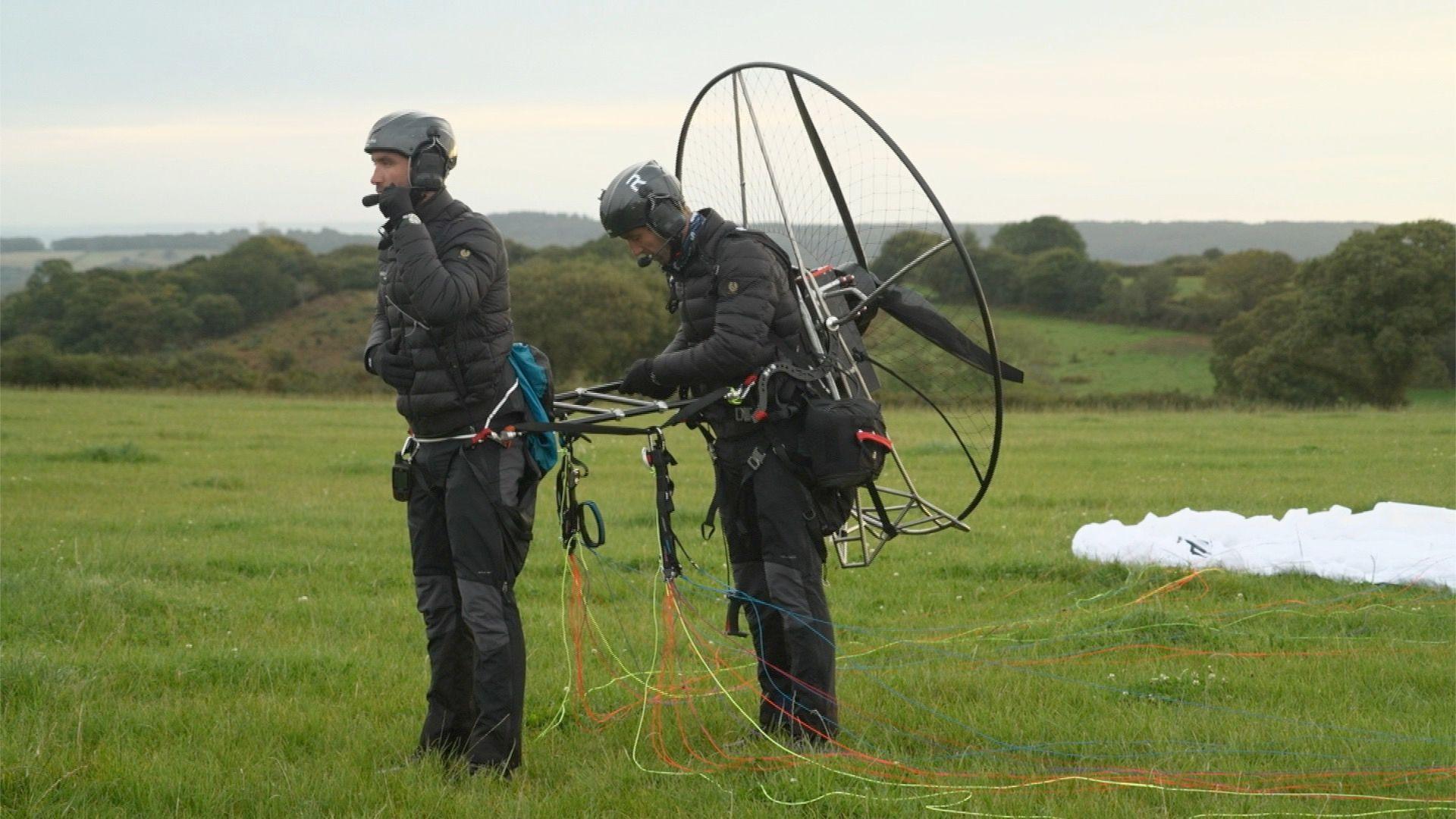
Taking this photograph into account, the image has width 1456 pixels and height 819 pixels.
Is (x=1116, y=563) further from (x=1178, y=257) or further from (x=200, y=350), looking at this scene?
(x=1178, y=257)

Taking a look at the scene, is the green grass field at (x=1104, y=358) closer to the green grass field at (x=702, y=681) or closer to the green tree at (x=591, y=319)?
the green tree at (x=591, y=319)

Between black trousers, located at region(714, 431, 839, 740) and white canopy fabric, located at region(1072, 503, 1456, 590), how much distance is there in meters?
5.03

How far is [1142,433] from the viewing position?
2550 centimetres

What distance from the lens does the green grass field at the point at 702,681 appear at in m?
5.73

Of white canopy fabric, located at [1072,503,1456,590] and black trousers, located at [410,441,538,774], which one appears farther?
white canopy fabric, located at [1072,503,1456,590]

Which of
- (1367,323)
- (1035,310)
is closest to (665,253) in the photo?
(1035,310)

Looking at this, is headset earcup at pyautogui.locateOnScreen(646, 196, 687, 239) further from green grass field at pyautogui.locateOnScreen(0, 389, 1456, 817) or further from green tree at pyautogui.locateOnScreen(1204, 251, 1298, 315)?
green tree at pyautogui.locateOnScreen(1204, 251, 1298, 315)

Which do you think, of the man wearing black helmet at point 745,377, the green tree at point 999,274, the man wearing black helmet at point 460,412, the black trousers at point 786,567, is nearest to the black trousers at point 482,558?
the man wearing black helmet at point 460,412

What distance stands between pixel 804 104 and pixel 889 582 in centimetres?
512

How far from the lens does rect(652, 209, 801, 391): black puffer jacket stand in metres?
5.97

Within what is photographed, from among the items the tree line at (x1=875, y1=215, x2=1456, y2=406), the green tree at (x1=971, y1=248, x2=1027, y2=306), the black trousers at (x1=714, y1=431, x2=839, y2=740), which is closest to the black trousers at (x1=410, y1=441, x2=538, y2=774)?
the black trousers at (x1=714, y1=431, x2=839, y2=740)

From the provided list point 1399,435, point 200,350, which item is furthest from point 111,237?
point 1399,435

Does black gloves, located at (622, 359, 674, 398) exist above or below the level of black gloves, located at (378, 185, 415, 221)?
below

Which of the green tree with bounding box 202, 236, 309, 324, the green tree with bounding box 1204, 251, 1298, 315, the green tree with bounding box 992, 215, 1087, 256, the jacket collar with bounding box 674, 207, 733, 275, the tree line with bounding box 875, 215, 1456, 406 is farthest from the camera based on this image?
the green tree with bounding box 202, 236, 309, 324
